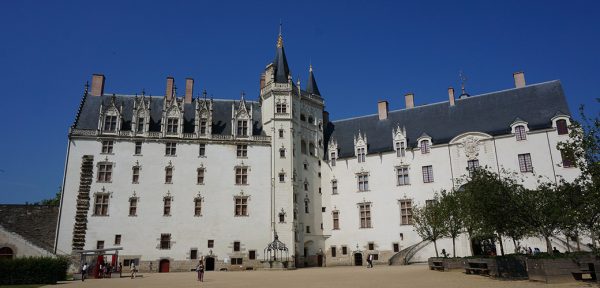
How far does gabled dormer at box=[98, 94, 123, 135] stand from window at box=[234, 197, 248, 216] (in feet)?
38.8

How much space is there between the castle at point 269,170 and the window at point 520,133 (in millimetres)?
89

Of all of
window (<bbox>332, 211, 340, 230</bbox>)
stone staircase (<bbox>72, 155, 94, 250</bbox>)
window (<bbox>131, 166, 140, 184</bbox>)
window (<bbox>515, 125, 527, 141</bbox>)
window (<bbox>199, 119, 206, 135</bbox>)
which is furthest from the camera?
window (<bbox>332, 211, 340, 230</bbox>)

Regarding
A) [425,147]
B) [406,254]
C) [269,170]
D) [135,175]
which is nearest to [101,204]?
[135,175]

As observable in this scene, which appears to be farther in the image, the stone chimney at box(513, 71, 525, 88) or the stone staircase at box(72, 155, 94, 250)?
the stone chimney at box(513, 71, 525, 88)

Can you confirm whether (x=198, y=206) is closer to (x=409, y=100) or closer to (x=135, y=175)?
(x=135, y=175)

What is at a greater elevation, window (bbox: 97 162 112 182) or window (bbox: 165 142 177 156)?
window (bbox: 165 142 177 156)

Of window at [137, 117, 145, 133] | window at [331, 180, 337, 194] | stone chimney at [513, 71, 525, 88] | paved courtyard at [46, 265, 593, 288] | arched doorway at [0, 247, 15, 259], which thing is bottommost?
paved courtyard at [46, 265, 593, 288]

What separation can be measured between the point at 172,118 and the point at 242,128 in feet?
20.5

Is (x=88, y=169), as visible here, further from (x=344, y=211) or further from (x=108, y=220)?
(x=344, y=211)

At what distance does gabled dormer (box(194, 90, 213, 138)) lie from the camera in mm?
37844

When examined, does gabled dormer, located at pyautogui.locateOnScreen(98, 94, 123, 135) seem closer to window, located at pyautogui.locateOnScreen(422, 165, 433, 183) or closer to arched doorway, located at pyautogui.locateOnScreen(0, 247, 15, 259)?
arched doorway, located at pyautogui.locateOnScreen(0, 247, 15, 259)

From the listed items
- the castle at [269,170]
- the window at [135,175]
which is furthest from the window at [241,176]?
the window at [135,175]

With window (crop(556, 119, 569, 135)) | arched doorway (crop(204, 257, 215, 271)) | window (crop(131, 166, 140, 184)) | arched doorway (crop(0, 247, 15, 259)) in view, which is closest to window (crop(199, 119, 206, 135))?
window (crop(131, 166, 140, 184))

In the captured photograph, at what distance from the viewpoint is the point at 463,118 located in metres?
38.8
